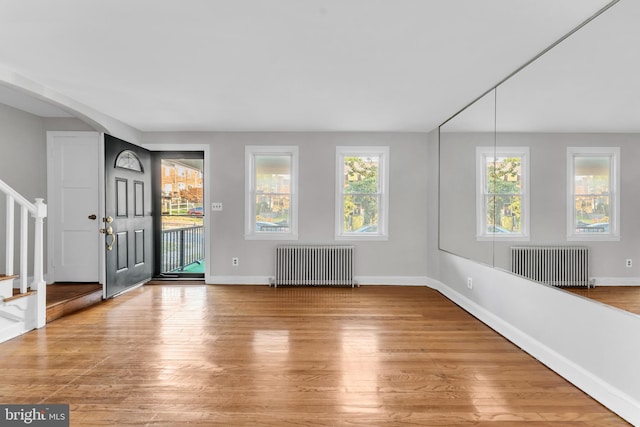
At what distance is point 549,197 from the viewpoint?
2.67 m

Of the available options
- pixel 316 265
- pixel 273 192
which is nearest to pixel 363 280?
pixel 316 265

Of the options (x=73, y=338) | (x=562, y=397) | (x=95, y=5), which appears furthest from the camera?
(x=73, y=338)

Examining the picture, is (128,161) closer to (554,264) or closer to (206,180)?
(206,180)

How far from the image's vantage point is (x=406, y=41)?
2.59 meters

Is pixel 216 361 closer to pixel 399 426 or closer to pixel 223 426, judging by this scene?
pixel 223 426

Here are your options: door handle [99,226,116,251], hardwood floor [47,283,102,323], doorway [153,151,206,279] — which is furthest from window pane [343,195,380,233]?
hardwood floor [47,283,102,323]

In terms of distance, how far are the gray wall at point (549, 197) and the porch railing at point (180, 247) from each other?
Answer: 15.9ft

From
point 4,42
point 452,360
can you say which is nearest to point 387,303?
point 452,360

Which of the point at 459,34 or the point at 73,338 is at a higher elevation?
the point at 459,34

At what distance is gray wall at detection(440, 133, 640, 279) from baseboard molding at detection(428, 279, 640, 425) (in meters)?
0.61

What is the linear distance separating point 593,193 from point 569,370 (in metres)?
1.31

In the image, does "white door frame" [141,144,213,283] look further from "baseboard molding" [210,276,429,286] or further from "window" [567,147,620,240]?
"window" [567,147,620,240]

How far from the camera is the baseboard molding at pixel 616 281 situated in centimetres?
206

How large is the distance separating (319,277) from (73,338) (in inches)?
128
